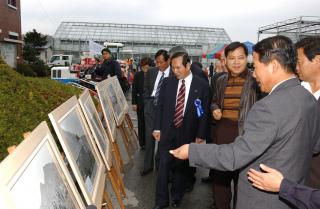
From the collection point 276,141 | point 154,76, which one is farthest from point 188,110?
point 276,141

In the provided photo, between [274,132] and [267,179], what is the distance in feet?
0.91

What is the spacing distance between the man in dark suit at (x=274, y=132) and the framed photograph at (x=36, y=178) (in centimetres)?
87

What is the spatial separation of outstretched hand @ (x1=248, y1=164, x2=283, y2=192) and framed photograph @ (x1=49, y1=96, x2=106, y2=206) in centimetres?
108

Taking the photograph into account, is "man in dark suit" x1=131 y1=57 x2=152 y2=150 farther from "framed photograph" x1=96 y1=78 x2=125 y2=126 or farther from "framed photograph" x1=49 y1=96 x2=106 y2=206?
"framed photograph" x1=49 y1=96 x2=106 y2=206

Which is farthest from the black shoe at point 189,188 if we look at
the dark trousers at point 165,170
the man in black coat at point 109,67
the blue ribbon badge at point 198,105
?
the man in black coat at point 109,67

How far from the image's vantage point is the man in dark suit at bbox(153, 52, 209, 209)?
4.34 meters

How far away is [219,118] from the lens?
401 centimetres

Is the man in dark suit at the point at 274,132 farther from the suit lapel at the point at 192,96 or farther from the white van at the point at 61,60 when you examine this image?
the white van at the point at 61,60

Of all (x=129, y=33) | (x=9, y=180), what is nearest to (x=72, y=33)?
(x=129, y=33)

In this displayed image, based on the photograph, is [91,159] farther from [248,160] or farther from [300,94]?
[300,94]

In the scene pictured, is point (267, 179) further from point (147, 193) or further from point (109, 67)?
point (109, 67)

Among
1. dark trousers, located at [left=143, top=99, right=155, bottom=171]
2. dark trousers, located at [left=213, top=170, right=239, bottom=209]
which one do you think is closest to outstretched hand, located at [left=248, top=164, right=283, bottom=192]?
dark trousers, located at [left=213, top=170, right=239, bottom=209]

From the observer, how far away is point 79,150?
255 cm

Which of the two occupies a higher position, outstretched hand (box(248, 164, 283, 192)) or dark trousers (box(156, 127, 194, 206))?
outstretched hand (box(248, 164, 283, 192))
